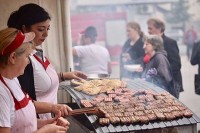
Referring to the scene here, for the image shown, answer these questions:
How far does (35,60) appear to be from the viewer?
2.84 meters

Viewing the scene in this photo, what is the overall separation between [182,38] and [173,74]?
4.17m

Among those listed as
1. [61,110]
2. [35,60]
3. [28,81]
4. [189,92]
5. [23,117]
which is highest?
[35,60]

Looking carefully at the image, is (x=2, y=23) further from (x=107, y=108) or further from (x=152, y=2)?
(x=152, y=2)

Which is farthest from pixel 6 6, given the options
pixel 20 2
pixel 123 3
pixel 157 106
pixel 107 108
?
pixel 123 3

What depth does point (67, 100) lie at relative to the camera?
15.7ft

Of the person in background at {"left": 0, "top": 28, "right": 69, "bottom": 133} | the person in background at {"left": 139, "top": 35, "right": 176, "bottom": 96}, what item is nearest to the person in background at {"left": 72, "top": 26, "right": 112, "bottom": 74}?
the person in background at {"left": 139, "top": 35, "right": 176, "bottom": 96}

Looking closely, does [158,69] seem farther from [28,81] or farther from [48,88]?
[28,81]

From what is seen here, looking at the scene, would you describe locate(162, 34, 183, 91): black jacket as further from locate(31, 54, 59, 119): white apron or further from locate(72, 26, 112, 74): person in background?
locate(31, 54, 59, 119): white apron

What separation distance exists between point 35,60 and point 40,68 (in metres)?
0.09

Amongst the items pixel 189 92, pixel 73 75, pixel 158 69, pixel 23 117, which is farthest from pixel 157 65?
pixel 189 92

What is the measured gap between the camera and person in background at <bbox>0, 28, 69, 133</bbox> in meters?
1.81

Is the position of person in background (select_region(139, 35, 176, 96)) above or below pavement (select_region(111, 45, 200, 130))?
above

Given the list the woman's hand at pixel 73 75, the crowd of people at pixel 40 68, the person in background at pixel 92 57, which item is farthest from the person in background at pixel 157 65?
the woman's hand at pixel 73 75

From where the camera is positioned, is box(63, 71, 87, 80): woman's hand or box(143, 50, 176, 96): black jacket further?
box(143, 50, 176, 96): black jacket
